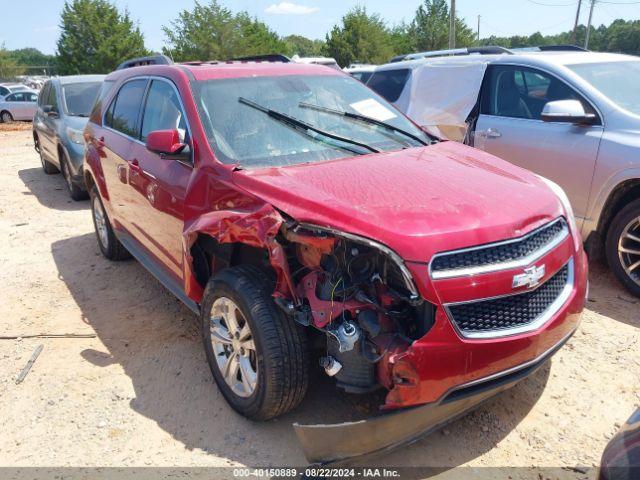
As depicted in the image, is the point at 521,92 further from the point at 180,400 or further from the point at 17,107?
the point at 17,107

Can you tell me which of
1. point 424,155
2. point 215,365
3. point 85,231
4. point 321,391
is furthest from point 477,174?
point 85,231

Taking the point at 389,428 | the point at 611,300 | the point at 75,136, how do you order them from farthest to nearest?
the point at 75,136 < the point at 611,300 < the point at 389,428

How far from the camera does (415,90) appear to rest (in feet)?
22.3

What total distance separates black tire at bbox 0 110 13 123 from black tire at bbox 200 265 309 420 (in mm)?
25259

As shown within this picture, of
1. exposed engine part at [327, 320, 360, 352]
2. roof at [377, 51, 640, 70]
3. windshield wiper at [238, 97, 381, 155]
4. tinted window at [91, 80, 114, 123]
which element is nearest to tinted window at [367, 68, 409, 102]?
roof at [377, 51, 640, 70]

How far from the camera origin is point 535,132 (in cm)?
505

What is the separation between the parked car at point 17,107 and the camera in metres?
23.6

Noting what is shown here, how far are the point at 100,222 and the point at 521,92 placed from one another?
454 cm

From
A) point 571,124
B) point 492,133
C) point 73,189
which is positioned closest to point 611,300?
point 571,124

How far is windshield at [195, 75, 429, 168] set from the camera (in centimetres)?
330

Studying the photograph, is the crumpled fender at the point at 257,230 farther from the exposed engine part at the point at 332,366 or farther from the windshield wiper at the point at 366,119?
the windshield wiper at the point at 366,119

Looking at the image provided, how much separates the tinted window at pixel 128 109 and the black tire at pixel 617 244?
3.92 m

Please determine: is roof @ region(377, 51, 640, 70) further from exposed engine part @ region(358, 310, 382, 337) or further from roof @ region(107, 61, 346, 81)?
exposed engine part @ region(358, 310, 382, 337)

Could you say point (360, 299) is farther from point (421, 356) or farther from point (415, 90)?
point (415, 90)
